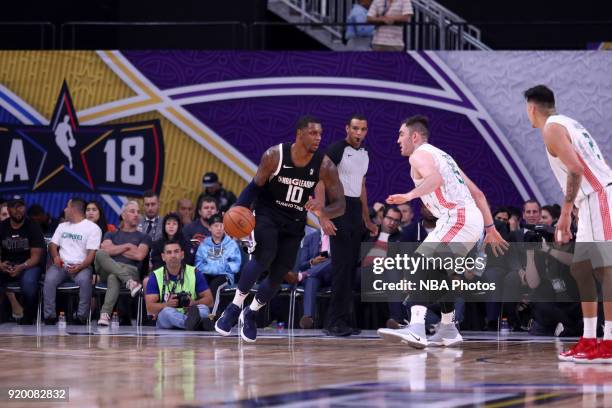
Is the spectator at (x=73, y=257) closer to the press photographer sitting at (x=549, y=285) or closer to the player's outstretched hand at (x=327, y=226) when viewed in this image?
the player's outstretched hand at (x=327, y=226)

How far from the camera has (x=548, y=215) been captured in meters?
11.9

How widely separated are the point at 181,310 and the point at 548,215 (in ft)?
13.9

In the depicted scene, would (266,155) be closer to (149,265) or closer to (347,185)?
(347,185)

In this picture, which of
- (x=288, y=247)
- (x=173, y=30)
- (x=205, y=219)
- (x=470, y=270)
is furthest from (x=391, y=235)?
(x=173, y=30)

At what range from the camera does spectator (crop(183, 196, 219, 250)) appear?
12383 mm

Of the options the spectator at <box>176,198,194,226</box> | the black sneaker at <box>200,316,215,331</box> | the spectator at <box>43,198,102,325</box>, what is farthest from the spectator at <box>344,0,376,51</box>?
the black sneaker at <box>200,316,215,331</box>

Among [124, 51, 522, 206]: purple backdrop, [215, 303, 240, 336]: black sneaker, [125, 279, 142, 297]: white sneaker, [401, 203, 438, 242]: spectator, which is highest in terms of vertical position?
[124, 51, 522, 206]: purple backdrop

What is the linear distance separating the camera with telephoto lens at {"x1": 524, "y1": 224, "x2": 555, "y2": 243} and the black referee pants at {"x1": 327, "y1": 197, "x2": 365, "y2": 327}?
2.19m

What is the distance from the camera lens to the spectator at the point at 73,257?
1227 centimetres

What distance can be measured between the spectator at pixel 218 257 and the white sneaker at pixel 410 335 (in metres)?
3.65

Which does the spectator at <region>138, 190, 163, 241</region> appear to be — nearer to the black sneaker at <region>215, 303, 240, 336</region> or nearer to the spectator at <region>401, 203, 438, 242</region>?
the spectator at <region>401, 203, 438, 242</region>

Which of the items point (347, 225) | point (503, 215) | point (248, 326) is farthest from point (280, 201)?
point (503, 215)

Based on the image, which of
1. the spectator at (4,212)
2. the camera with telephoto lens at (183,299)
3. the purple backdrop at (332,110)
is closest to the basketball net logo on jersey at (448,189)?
the camera with telephoto lens at (183,299)

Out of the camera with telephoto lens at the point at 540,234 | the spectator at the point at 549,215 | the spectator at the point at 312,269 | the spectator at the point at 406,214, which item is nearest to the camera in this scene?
the camera with telephoto lens at the point at 540,234
